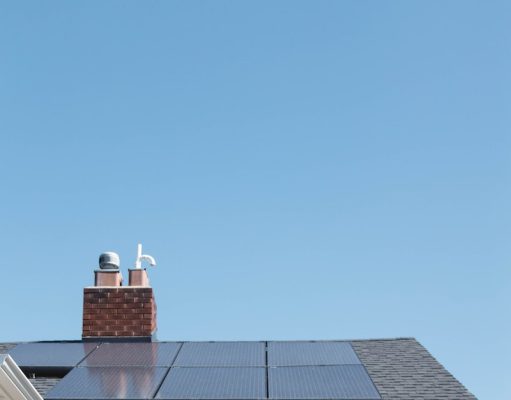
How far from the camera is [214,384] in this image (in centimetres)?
1033

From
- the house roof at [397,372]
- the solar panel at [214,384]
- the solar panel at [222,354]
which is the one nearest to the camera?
the solar panel at [214,384]

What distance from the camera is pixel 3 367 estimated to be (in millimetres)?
8039

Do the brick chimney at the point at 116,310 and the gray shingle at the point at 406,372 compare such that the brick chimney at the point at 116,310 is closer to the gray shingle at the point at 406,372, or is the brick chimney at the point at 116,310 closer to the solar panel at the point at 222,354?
the solar panel at the point at 222,354

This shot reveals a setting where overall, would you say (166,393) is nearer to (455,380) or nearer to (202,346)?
(202,346)

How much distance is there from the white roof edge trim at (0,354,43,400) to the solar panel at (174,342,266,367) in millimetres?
3076

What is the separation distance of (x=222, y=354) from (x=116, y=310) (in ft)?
8.63

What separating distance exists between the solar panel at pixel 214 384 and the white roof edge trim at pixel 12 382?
5.87 feet

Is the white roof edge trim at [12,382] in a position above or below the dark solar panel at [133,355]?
below

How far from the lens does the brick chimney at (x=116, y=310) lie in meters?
13.7

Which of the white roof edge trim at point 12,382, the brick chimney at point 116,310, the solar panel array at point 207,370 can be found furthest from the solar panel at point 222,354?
the white roof edge trim at point 12,382

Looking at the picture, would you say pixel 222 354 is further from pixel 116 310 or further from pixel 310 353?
pixel 116 310

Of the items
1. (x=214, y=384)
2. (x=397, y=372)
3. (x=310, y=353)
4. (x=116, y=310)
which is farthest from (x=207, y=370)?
(x=116, y=310)

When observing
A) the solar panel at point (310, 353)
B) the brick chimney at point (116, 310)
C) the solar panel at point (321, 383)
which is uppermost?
the brick chimney at point (116, 310)

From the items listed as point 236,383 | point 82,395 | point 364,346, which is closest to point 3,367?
point 82,395
